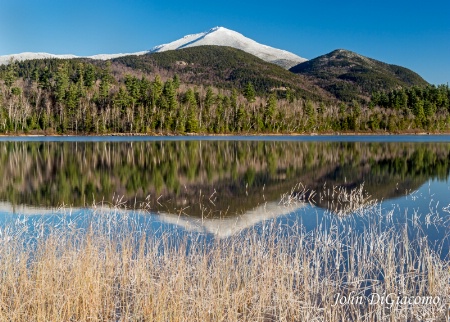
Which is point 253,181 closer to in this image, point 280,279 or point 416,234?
point 416,234

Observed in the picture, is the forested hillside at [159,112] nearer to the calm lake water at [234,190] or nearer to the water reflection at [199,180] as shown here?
the water reflection at [199,180]

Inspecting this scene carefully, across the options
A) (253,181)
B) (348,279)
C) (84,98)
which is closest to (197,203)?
(253,181)

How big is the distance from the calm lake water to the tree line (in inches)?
2897

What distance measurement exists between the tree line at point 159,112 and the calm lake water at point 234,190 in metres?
73.6

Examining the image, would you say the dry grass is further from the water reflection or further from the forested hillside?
the forested hillside

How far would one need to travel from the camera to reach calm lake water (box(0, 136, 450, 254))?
1514cm

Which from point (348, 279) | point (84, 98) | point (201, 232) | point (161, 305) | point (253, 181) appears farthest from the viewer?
point (84, 98)

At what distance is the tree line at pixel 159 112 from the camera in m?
108

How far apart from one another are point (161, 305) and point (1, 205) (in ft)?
46.0

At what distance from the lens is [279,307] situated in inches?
263

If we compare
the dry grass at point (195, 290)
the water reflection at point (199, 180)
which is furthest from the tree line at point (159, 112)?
the dry grass at point (195, 290)
